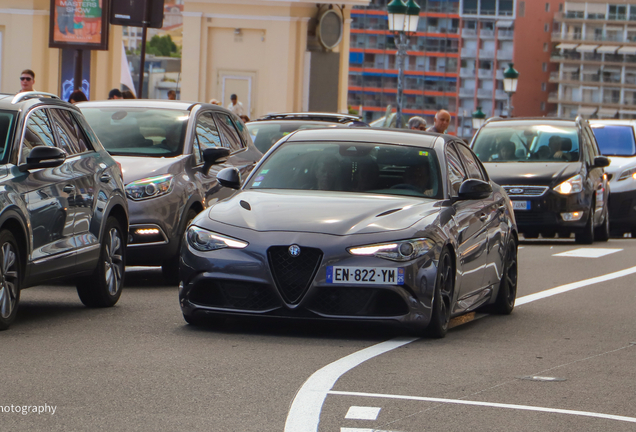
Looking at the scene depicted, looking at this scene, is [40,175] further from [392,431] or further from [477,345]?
[392,431]

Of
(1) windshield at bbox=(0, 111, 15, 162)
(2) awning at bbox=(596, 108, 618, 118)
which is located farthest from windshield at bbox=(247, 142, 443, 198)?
(2) awning at bbox=(596, 108, 618, 118)

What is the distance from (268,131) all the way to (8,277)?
31.1 ft

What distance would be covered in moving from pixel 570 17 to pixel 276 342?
593ft

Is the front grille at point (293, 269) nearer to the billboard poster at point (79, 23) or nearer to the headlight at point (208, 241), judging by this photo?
the headlight at point (208, 241)

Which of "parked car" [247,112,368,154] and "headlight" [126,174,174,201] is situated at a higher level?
"parked car" [247,112,368,154]

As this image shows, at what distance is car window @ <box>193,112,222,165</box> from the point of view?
13156 mm

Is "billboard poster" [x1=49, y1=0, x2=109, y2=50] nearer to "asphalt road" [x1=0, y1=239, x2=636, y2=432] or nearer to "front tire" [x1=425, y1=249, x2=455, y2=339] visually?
"asphalt road" [x1=0, y1=239, x2=636, y2=432]

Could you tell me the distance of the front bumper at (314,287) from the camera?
8453mm

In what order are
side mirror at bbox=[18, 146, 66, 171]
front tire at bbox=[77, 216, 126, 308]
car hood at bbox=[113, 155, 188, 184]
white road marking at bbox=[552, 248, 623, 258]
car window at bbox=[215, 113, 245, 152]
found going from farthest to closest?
white road marking at bbox=[552, 248, 623, 258], car window at bbox=[215, 113, 245, 152], car hood at bbox=[113, 155, 188, 184], front tire at bbox=[77, 216, 126, 308], side mirror at bbox=[18, 146, 66, 171]

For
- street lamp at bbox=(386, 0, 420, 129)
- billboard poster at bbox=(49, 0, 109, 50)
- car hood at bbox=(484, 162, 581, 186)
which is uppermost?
street lamp at bbox=(386, 0, 420, 129)

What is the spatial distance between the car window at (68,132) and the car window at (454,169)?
289cm

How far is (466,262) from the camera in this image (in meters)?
9.56

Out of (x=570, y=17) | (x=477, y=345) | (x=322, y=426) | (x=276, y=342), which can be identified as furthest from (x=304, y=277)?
(x=570, y=17)

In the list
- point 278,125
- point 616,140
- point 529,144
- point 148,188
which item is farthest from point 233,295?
point 616,140
